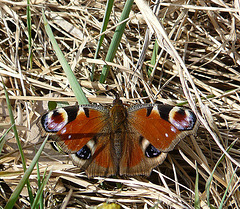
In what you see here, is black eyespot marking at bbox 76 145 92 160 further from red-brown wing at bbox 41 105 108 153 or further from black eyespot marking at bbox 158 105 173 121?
black eyespot marking at bbox 158 105 173 121

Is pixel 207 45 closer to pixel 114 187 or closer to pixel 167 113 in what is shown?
pixel 167 113

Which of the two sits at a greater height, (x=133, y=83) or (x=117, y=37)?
(x=117, y=37)

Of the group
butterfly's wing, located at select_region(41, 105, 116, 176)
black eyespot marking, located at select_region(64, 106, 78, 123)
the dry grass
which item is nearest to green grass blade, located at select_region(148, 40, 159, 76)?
the dry grass

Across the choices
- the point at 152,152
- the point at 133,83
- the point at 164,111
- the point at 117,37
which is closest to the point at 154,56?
the point at 133,83

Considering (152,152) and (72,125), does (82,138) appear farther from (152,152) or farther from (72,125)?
(152,152)

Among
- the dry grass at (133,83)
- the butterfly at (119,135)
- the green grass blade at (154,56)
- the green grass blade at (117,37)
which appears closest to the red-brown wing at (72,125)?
the butterfly at (119,135)

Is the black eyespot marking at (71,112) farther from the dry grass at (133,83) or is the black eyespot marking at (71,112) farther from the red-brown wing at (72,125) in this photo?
the dry grass at (133,83)

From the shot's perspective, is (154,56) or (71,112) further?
(154,56)
